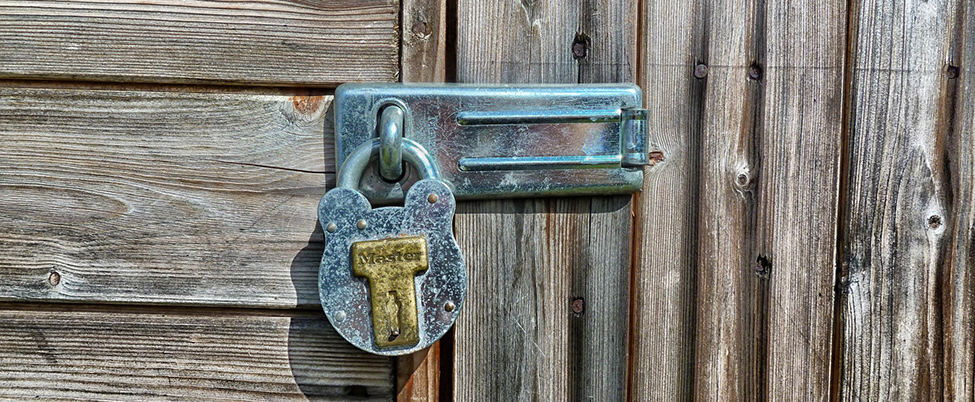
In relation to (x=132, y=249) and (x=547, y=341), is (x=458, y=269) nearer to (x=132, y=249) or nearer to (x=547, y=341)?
(x=547, y=341)

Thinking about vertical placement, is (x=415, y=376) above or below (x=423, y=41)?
below

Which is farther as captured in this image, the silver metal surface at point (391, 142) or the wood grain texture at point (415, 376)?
the wood grain texture at point (415, 376)

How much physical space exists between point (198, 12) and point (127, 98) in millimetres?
124

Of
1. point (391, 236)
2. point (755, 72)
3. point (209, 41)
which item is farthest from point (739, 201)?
point (209, 41)

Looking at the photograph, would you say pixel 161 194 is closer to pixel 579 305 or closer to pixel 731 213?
pixel 579 305

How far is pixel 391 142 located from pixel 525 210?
184 millimetres

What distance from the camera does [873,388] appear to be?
0.68 metres

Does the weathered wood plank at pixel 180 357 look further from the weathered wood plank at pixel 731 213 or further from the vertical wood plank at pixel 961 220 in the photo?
the vertical wood plank at pixel 961 220

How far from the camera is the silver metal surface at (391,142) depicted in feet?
1.83

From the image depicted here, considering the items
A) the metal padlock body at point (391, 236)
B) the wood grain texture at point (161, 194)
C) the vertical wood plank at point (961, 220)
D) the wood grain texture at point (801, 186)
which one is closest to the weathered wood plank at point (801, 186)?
the wood grain texture at point (801, 186)

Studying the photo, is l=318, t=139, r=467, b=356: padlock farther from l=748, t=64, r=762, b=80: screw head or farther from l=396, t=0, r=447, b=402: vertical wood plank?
l=748, t=64, r=762, b=80: screw head

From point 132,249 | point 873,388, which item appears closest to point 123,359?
point 132,249

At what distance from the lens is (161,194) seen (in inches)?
25.6

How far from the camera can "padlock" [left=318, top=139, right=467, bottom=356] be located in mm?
573
